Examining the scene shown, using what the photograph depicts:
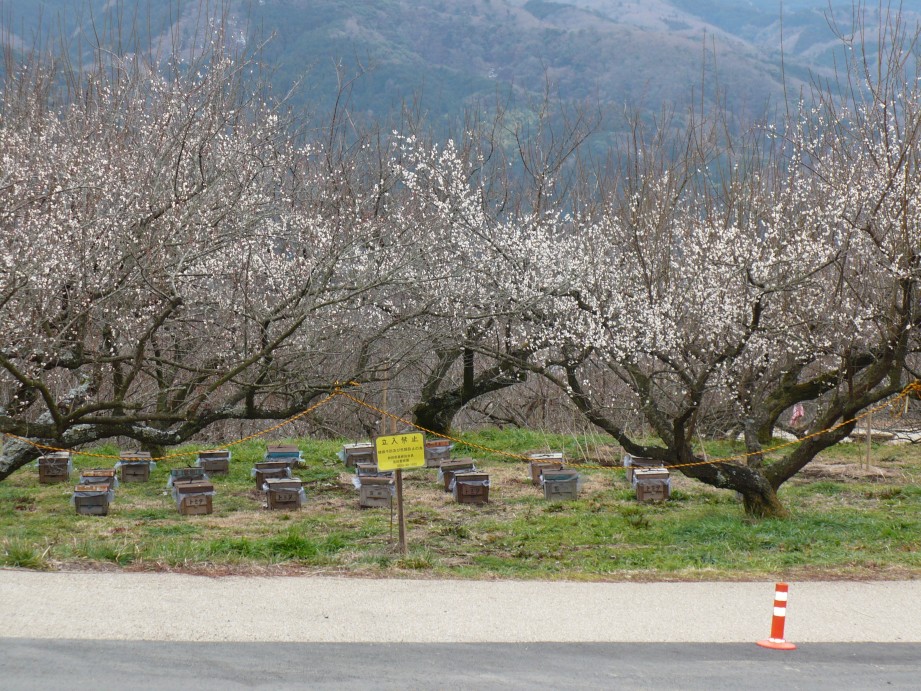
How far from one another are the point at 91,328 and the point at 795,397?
9.95 metres

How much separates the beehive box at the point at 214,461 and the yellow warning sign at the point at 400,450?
21.4 feet

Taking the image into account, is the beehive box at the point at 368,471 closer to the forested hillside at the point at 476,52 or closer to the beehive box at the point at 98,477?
the beehive box at the point at 98,477

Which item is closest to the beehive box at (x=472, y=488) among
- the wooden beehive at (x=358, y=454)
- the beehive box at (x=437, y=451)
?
the beehive box at (x=437, y=451)

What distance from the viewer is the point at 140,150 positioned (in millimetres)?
15516

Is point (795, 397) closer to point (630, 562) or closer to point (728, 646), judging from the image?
point (630, 562)

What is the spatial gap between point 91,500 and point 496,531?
5.08 meters

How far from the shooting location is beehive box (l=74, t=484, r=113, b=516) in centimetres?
1165

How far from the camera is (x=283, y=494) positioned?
12.5 m

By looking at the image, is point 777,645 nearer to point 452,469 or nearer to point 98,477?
point 452,469

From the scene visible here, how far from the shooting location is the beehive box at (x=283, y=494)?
40.7 ft

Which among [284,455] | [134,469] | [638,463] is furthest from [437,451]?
[134,469]

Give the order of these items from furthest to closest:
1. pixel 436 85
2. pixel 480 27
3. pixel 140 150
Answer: pixel 480 27, pixel 436 85, pixel 140 150

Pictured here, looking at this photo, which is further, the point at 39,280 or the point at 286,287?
the point at 286,287

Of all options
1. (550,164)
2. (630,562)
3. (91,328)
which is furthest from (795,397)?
(91,328)
